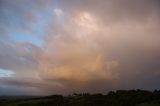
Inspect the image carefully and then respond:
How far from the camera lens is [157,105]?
18762 cm

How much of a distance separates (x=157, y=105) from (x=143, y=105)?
1263cm

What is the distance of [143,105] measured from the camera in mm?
197750
